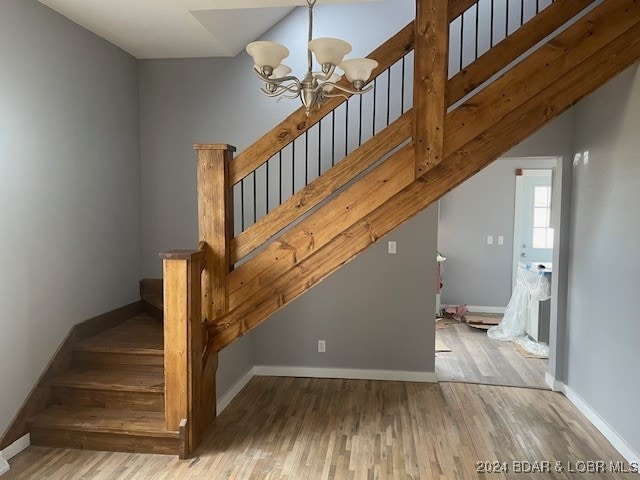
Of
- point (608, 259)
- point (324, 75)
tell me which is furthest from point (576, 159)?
point (324, 75)

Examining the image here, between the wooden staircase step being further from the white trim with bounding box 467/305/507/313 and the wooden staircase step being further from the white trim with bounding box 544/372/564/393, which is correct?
the white trim with bounding box 467/305/507/313

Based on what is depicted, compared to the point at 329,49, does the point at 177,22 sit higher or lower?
higher

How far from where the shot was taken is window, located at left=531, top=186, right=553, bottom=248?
288 inches

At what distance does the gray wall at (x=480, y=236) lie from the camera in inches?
288

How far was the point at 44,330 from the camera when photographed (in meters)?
3.34

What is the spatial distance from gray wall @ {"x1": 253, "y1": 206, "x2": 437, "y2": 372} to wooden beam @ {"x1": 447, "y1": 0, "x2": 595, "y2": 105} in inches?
60.6

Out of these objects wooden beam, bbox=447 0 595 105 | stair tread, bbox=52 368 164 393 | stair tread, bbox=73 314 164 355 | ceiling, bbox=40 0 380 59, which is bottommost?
stair tread, bbox=52 368 164 393

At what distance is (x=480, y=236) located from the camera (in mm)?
7414

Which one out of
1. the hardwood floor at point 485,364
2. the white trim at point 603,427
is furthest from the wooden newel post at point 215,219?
the white trim at point 603,427

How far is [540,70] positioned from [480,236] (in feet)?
15.8

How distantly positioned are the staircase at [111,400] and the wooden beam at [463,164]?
3.37ft

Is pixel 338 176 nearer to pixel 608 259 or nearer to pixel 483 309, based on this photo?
pixel 608 259

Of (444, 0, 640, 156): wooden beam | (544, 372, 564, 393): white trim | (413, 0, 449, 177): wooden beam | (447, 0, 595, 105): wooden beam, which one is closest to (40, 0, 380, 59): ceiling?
(413, 0, 449, 177): wooden beam

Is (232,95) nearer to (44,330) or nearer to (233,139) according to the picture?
(233,139)
